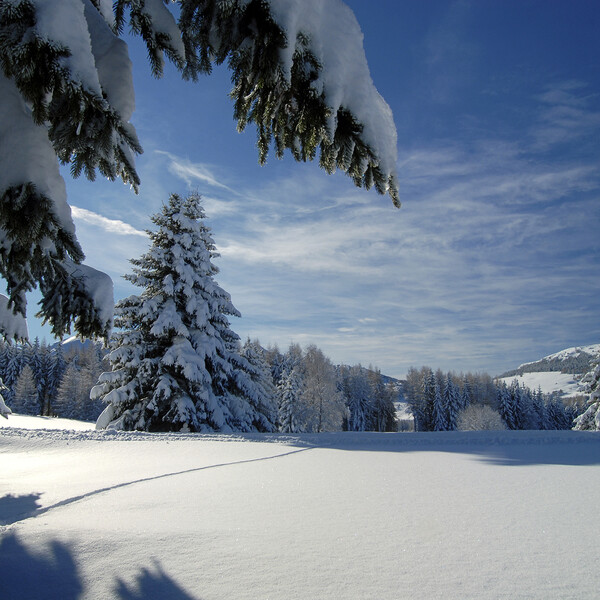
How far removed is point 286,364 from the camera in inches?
1860

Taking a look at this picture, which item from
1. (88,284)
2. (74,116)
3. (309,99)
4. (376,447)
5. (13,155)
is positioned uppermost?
(309,99)

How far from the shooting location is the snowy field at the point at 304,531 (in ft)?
5.58

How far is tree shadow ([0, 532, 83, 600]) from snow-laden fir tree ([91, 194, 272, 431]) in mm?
11040

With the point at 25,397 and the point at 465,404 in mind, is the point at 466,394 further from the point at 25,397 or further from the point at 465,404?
the point at 25,397

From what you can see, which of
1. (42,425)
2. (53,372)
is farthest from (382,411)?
(42,425)

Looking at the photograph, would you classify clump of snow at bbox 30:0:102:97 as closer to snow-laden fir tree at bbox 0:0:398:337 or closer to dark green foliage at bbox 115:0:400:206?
snow-laden fir tree at bbox 0:0:398:337

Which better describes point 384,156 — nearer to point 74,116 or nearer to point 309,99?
point 309,99

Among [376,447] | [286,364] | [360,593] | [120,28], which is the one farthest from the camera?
[286,364]

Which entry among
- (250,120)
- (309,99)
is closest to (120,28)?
(250,120)

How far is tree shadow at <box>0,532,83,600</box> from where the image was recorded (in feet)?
5.55

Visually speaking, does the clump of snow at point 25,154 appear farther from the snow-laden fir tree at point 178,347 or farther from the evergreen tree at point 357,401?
the evergreen tree at point 357,401

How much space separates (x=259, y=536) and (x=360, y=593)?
2.71 feet

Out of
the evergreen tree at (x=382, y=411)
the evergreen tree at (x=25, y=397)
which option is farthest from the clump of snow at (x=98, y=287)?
the evergreen tree at (x=382, y=411)

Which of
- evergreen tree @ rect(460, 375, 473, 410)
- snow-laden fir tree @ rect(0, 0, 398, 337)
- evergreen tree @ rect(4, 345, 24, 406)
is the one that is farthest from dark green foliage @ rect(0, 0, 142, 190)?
evergreen tree @ rect(460, 375, 473, 410)
